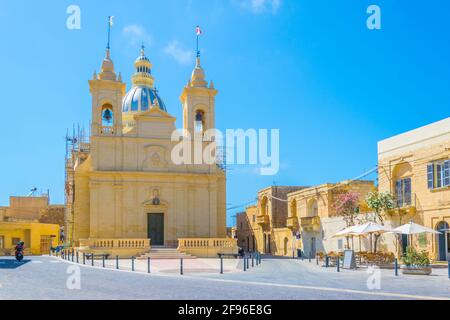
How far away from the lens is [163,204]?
42.2m

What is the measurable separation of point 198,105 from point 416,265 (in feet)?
84.9

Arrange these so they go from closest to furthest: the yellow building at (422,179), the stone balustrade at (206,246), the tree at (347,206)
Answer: the yellow building at (422,179)
the tree at (347,206)
the stone balustrade at (206,246)

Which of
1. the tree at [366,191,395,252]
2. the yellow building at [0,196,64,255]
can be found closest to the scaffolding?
the yellow building at [0,196,64,255]

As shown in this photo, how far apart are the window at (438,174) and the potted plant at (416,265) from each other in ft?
21.5

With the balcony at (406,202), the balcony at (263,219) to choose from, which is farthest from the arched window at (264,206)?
the balcony at (406,202)

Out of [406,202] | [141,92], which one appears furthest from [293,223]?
[141,92]

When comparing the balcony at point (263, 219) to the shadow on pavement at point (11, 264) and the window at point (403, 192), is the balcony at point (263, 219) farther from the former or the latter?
the shadow on pavement at point (11, 264)

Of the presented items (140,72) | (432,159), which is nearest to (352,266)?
(432,159)

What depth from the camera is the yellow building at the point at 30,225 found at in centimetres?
5253

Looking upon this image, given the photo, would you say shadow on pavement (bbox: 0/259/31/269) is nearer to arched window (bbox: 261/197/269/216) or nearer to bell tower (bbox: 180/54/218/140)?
bell tower (bbox: 180/54/218/140)

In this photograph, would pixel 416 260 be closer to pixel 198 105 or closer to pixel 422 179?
pixel 422 179
